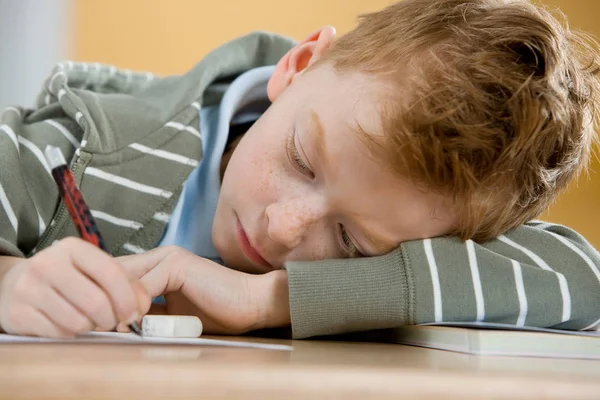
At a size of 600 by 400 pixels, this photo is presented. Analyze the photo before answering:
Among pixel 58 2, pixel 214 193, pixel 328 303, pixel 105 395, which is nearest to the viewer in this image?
pixel 105 395

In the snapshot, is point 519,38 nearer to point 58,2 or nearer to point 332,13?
point 332,13

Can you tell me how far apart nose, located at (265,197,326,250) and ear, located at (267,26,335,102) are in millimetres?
240

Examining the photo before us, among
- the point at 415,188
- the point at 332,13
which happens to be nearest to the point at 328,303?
the point at 415,188

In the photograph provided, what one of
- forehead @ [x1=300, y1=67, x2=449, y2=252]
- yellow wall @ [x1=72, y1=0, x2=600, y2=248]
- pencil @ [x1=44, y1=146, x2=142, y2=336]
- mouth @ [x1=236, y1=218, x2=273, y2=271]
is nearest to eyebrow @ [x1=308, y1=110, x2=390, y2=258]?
forehead @ [x1=300, y1=67, x2=449, y2=252]

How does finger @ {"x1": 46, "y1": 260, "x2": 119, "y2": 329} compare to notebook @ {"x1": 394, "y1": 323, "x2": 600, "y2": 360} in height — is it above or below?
above

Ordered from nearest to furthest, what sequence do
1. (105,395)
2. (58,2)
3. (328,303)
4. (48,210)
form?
(105,395), (328,303), (48,210), (58,2)

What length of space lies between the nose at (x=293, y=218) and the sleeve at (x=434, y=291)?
0.04 metres

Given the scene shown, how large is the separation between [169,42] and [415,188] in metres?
1.56

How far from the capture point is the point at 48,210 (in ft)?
2.40

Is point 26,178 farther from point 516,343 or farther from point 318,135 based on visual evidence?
point 516,343

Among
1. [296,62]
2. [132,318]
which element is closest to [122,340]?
[132,318]

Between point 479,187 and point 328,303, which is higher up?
point 479,187

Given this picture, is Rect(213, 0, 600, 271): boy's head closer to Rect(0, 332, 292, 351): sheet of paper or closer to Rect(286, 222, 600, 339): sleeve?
Rect(286, 222, 600, 339): sleeve

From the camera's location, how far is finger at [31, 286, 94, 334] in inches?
16.5
